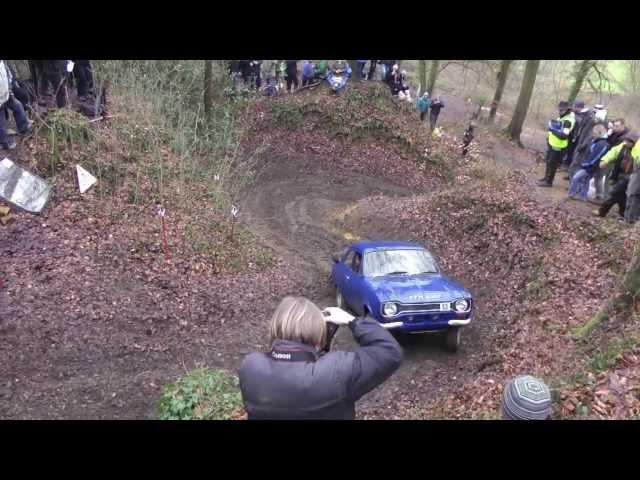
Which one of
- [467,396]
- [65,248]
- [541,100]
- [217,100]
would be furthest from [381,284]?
[541,100]

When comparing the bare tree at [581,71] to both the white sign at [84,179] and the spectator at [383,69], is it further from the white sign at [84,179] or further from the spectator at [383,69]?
the white sign at [84,179]

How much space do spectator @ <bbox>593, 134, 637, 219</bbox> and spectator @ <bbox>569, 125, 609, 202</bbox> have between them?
390mm

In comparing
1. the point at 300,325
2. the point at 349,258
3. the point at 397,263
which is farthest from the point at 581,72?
the point at 300,325

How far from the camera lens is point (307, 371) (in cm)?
251

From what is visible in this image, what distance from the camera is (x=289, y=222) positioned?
16375 mm

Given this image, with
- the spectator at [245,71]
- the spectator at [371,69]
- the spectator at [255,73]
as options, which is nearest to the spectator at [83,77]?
the spectator at [245,71]

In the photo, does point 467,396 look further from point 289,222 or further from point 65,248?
point 289,222

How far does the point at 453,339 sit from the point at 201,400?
4.43m

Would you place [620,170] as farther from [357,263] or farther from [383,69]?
[383,69]

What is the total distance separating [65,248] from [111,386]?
137 inches

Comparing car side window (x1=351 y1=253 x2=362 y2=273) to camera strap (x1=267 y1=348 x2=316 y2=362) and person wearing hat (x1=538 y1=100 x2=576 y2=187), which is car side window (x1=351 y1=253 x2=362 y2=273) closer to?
person wearing hat (x1=538 y1=100 x2=576 y2=187)

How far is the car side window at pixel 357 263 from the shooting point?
391 inches

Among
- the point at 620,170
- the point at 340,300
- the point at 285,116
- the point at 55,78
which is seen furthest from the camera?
the point at 285,116

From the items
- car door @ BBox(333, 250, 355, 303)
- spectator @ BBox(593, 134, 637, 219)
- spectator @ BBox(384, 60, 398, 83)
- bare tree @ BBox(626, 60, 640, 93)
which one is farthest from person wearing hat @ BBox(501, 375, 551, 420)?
bare tree @ BBox(626, 60, 640, 93)
